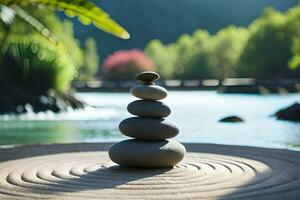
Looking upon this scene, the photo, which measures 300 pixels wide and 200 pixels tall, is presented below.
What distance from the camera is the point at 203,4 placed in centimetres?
15112

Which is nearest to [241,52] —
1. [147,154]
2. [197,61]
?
[197,61]

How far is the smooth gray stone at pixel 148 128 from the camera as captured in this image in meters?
9.44

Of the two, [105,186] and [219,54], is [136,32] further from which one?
[105,186]

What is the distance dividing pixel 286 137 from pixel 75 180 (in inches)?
443

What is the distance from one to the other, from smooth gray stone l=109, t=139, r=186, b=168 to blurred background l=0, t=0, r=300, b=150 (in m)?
1.32

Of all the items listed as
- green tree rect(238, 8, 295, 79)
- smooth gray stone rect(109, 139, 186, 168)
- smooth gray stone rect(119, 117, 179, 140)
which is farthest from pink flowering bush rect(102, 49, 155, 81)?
smooth gray stone rect(109, 139, 186, 168)

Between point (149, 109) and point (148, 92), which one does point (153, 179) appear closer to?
point (149, 109)

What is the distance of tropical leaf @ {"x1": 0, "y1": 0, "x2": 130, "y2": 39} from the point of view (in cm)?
494

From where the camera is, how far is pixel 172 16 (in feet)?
486

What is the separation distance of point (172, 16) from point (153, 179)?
465 ft

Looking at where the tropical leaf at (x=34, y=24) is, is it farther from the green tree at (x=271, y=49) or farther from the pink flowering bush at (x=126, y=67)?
the pink flowering bush at (x=126, y=67)

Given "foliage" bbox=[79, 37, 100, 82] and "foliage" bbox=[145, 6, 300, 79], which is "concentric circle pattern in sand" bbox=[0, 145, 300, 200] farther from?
"foliage" bbox=[79, 37, 100, 82]

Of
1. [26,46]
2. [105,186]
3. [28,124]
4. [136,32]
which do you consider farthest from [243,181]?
[136,32]

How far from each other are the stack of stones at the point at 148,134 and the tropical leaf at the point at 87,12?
433 cm
